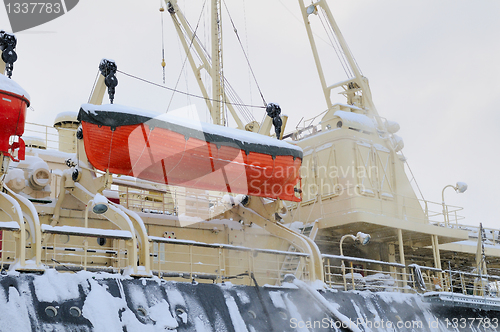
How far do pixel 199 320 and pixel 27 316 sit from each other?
12.5 ft

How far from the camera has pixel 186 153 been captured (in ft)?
55.7

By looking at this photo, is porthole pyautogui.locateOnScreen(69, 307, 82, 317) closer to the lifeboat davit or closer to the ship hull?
the ship hull

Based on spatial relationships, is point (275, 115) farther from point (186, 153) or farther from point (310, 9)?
point (310, 9)

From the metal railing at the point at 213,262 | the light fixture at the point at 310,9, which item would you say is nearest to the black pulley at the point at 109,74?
the metal railing at the point at 213,262

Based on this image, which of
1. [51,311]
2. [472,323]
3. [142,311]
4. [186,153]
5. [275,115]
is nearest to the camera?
[51,311]

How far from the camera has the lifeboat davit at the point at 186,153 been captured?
15836 millimetres

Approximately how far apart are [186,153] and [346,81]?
13528mm

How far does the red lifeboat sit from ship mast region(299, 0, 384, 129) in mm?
17209

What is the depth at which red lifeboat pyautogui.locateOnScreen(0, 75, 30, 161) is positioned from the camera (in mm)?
13859

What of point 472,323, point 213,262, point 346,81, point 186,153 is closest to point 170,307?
point 186,153

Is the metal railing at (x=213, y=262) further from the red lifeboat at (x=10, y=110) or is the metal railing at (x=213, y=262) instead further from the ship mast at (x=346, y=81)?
the ship mast at (x=346, y=81)

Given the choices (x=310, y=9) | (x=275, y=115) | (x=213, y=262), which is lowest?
(x=213, y=262)

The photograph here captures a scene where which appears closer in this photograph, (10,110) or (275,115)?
(10,110)

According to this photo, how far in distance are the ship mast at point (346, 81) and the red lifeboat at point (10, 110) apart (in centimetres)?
1721
